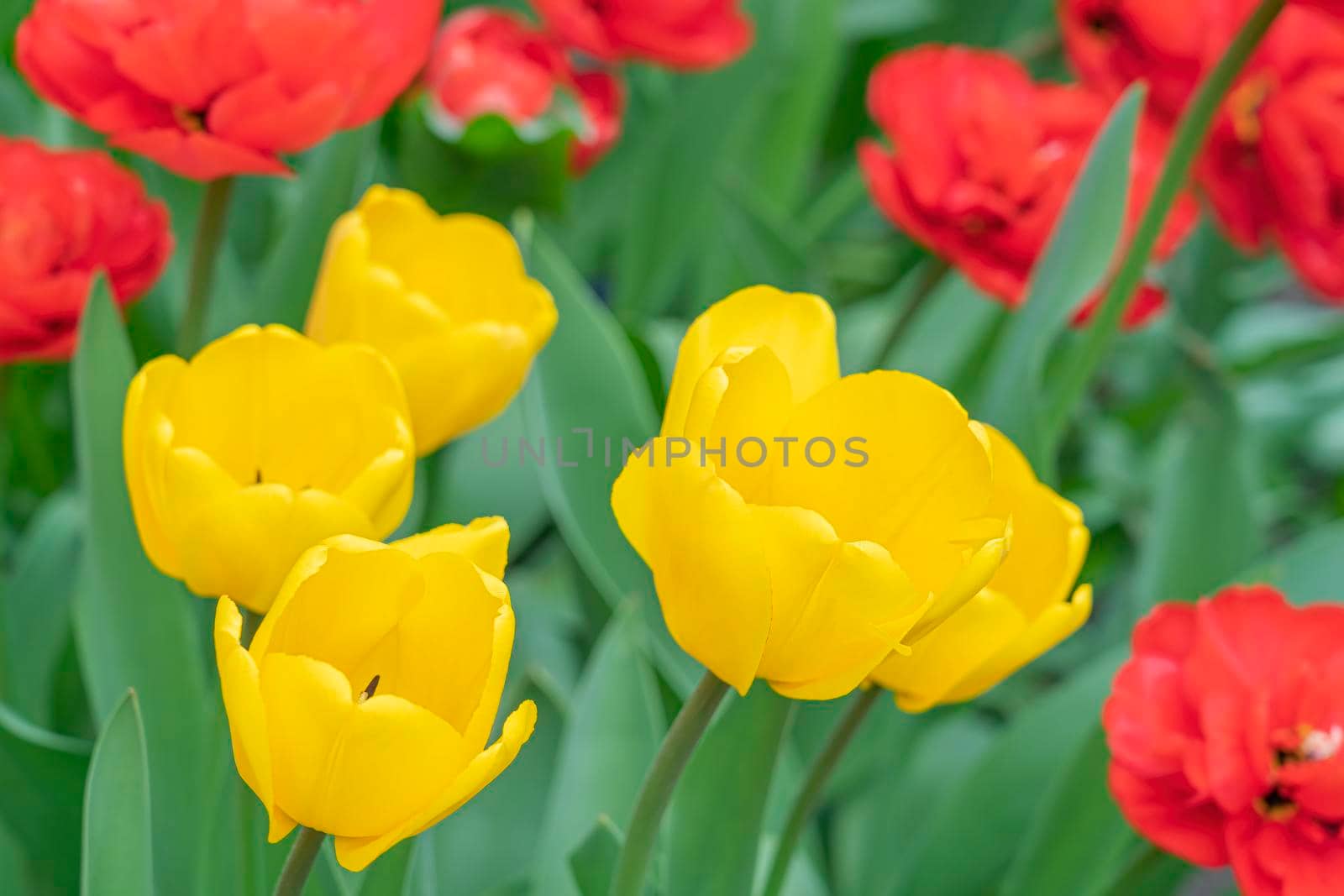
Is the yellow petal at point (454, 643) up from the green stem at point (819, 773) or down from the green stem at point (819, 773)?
up

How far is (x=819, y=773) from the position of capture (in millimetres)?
397

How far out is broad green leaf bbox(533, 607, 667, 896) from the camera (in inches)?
18.6

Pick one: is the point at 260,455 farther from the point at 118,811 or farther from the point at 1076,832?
the point at 1076,832

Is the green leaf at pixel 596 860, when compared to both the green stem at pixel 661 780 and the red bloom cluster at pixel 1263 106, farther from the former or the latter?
the red bloom cluster at pixel 1263 106

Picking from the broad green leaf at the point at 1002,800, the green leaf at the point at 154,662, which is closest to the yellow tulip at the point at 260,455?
the green leaf at the point at 154,662

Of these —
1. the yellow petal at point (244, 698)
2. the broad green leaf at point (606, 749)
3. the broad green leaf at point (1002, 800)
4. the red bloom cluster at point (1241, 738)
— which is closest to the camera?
the yellow petal at point (244, 698)

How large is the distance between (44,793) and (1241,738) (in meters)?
0.37

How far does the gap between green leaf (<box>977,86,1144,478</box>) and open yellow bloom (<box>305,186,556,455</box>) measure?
21 cm

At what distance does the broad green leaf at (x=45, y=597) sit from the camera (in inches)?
23.3

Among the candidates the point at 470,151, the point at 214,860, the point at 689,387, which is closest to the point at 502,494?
the point at 470,151

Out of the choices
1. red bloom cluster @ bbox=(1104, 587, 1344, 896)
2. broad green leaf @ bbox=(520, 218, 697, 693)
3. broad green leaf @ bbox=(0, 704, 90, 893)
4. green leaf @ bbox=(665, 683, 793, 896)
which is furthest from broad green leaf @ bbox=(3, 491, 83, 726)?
red bloom cluster @ bbox=(1104, 587, 1344, 896)

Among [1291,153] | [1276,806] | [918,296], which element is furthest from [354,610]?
[1291,153]

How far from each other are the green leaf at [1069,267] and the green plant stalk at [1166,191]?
11 millimetres

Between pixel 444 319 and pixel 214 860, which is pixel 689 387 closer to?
pixel 444 319
